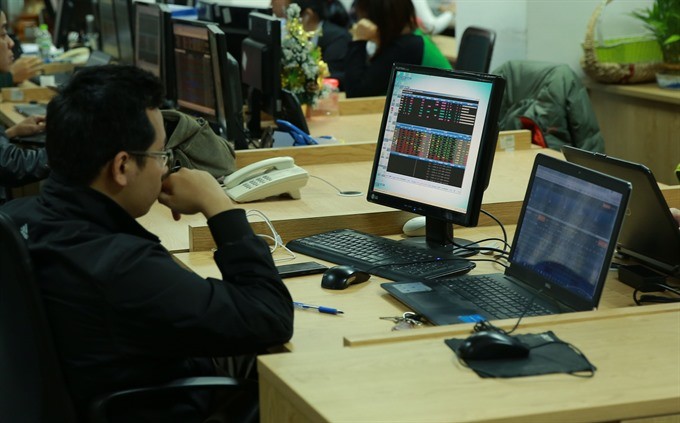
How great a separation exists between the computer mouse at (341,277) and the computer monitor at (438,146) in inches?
11.9

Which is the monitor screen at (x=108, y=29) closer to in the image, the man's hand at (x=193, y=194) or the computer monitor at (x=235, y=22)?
the computer monitor at (x=235, y=22)

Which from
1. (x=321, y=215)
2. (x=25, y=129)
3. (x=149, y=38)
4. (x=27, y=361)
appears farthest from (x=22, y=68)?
(x=27, y=361)

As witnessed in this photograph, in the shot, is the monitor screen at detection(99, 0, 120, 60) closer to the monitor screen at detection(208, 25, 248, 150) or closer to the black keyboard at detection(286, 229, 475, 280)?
the monitor screen at detection(208, 25, 248, 150)

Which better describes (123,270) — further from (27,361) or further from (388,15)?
(388,15)

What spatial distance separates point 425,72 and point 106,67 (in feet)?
2.86

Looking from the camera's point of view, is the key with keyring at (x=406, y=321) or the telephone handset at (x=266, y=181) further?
the telephone handset at (x=266, y=181)

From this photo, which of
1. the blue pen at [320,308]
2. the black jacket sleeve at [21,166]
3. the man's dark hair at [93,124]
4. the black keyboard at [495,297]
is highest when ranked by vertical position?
the man's dark hair at [93,124]

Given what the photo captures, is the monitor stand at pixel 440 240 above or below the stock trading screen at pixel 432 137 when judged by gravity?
below

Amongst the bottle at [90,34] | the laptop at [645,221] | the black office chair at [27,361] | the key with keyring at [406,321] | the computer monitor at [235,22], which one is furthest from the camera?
the bottle at [90,34]

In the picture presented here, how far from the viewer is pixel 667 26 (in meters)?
Result: 5.15

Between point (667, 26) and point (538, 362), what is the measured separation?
383cm

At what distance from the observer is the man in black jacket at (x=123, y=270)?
1812 millimetres

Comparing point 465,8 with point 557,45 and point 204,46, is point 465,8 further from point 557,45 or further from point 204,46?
point 204,46

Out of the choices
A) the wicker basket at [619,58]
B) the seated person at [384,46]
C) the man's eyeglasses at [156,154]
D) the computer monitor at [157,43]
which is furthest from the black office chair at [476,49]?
the man's eyeglasses at [156,154]
